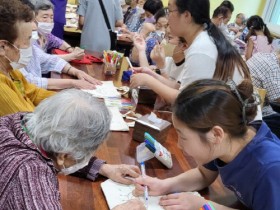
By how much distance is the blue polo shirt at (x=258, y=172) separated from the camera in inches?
36.0

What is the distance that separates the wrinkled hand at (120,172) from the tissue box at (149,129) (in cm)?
26

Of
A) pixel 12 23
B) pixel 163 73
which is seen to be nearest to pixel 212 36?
pixel 163 73

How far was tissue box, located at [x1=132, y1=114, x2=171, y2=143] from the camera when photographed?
143 cm

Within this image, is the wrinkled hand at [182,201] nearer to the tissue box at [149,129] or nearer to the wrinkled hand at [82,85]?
the tissue box at [149,129]

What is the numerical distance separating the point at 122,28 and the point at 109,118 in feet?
11.2

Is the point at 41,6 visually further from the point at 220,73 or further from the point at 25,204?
the point at 25,204

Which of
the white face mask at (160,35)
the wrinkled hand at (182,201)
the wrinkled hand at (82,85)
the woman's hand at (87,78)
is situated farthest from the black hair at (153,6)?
the wrinkled hand at (182,201)

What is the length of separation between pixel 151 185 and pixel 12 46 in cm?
88

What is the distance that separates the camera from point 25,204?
76cm

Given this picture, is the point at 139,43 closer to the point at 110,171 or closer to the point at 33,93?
the point at 33,93

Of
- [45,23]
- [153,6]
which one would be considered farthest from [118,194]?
[153,6]

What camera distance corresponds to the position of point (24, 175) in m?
0.79

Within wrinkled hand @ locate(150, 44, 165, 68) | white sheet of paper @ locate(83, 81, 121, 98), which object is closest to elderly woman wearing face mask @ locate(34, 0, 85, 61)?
white sheet of paper @ locate(83, 81, 121, 98)

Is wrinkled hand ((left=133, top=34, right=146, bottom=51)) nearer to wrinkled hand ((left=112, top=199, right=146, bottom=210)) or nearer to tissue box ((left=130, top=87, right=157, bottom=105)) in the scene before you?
tissue box ((left=130, top=87, right=157, bottom=105))
